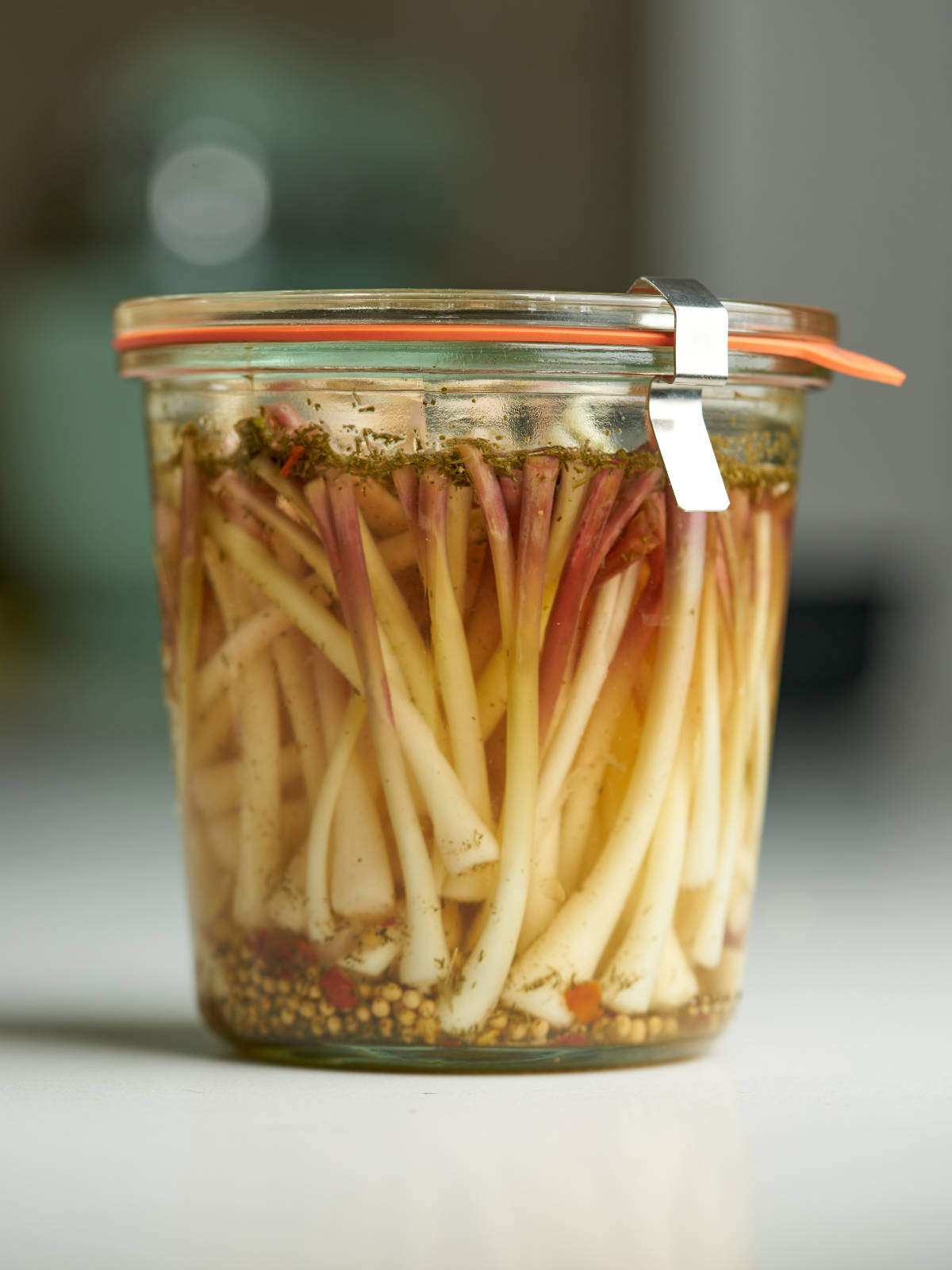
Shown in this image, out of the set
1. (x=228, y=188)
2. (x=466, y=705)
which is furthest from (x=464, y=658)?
(x=228, y=188)

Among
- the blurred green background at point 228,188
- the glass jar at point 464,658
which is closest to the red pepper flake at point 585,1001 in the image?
the glass jar at point 464,658

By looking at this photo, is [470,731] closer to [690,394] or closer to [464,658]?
[464,658]

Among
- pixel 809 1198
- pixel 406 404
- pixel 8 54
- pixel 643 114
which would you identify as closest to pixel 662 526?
pixel 406 404

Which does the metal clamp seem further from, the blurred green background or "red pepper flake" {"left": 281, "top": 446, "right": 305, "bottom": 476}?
the blurred green background

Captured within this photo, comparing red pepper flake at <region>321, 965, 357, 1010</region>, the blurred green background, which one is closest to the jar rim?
red pepper flake at <region>321, 965, 357, 1010</region>

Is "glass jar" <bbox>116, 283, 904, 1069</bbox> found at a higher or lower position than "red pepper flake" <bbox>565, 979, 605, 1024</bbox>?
higher

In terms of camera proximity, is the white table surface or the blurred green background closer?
the white table surface

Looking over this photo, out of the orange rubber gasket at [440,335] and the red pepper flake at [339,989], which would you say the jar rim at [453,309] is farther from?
the red pepper flake at [339,989]

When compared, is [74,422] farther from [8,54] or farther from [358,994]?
[358,994]
